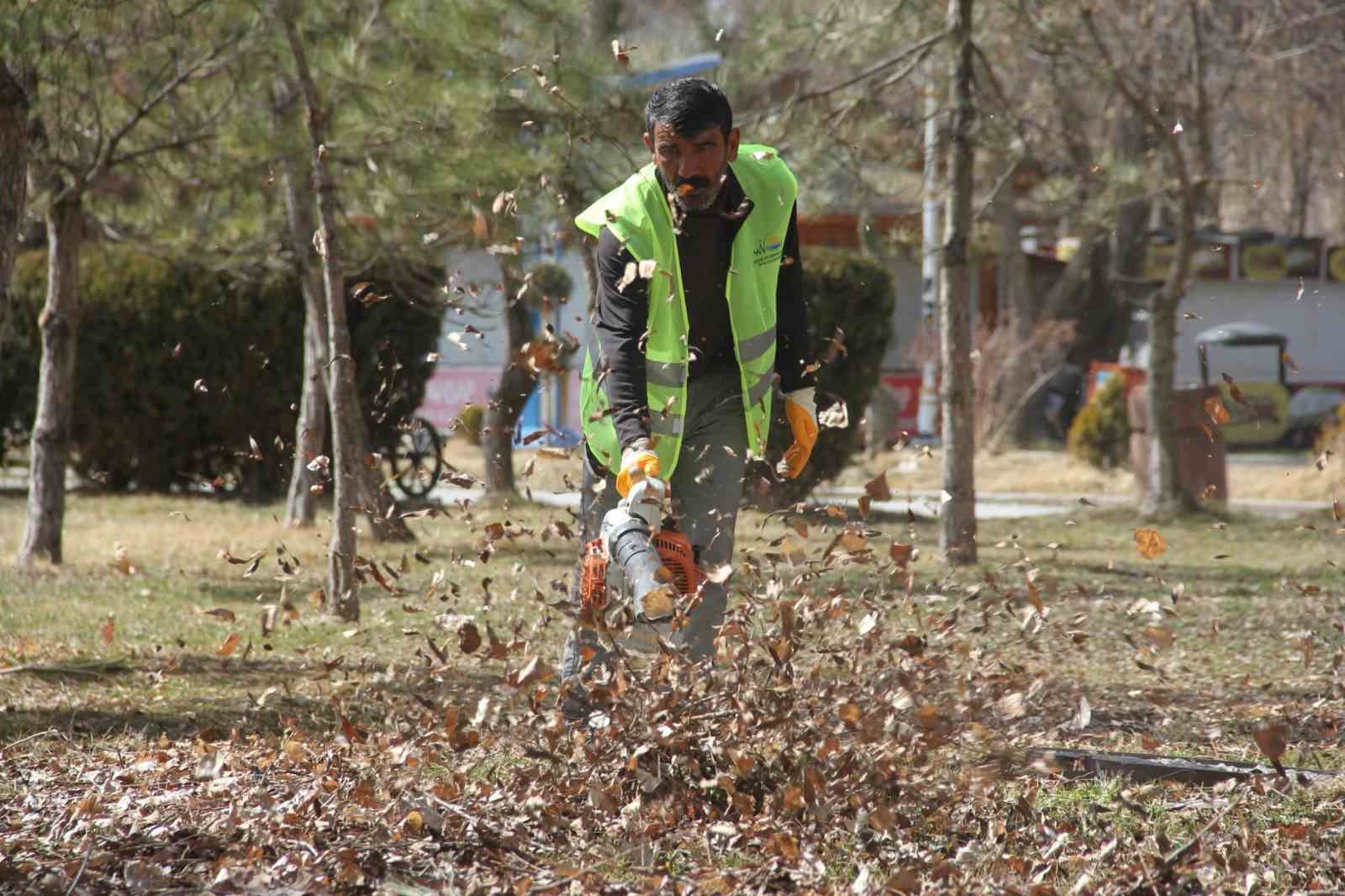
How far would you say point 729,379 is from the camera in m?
4.06

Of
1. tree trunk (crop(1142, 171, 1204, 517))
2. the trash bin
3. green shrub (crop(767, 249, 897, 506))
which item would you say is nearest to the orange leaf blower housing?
green shrub (crop(767, 249, 897, 506))

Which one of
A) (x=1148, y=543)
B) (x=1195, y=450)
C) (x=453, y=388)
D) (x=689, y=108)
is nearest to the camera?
(x=689, y=108)

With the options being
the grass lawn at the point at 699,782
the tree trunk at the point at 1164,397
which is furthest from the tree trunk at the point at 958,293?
the grass lawn at the point at 699,782

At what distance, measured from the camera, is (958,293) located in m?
9.05

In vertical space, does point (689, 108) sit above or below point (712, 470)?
above

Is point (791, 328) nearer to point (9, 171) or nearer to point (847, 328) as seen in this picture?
point (9, 171)

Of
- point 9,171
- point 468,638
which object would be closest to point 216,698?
point 9,171

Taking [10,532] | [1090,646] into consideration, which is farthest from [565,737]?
[10,532]

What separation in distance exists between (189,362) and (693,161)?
9.74 m

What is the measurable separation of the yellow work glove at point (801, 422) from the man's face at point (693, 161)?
0.65 meters

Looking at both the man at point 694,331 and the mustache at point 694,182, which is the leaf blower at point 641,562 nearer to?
the man at point 694,331

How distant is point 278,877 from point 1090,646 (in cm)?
422

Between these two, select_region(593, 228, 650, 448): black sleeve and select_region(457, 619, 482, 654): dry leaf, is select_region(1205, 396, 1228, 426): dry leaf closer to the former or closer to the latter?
select_region(593, 228, 650, 448): black sleeve

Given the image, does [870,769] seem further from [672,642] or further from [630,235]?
[630,235]
